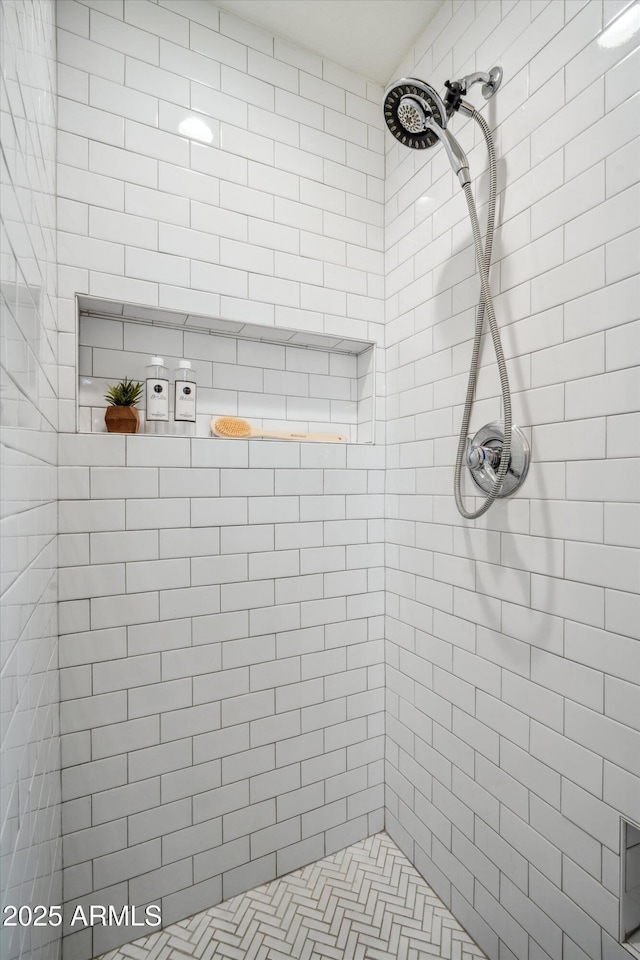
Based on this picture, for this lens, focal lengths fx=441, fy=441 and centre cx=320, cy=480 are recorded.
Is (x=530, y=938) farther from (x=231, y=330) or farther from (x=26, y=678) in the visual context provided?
(x=231, y=330)

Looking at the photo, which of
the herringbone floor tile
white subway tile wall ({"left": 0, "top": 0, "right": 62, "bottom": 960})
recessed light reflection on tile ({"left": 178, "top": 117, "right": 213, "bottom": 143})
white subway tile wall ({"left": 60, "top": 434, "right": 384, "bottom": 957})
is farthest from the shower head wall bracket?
the herringbone floor tile

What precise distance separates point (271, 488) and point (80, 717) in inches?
32.5

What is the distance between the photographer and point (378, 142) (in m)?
1.63

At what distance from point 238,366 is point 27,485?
3.09ft

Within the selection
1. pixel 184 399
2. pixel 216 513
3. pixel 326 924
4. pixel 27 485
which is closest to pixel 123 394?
pixel 184 399

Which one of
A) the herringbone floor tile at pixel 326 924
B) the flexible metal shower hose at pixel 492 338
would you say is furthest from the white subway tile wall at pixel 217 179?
the herringbone floor tile at pixel 326 924

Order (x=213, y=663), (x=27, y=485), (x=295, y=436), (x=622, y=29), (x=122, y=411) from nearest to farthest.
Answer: (x=27, y=485), (x=622, y=29), (x=122, y=411), (x=213, y=663), (x=295, y=436)

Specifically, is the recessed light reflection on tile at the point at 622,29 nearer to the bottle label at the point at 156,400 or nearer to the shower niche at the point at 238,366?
the shower niche at the point at 238,366

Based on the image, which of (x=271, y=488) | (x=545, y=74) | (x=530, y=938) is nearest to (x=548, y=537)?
(x=271, y=488)

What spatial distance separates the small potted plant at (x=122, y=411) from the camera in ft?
4.09

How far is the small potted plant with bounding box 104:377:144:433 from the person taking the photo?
1.25 metres

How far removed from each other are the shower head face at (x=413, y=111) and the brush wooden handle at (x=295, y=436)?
Answer: 33.5 inches

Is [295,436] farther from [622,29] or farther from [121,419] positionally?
[622,29]

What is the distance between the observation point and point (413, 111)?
1.06 meters
